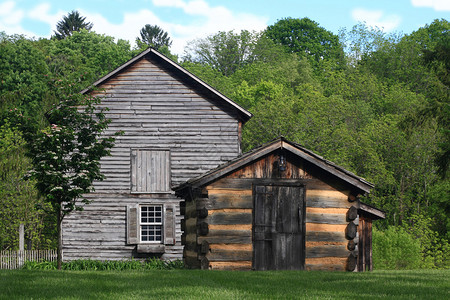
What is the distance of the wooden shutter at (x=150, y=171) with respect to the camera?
1173 inches

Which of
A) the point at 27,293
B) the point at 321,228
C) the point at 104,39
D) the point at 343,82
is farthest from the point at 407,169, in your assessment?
the point at 27,293

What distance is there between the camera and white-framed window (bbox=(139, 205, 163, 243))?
97.6 feet

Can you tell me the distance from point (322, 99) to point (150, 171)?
24.0m

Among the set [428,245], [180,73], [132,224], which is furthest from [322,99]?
[132,224]

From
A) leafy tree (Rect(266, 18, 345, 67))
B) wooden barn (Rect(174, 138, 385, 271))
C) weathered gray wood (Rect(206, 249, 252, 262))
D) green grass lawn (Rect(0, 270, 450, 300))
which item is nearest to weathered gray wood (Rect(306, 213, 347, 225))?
wooden barn (Rect(174, 138, 385, 271))

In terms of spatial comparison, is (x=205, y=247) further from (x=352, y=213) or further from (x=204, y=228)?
(x=352, y=213)

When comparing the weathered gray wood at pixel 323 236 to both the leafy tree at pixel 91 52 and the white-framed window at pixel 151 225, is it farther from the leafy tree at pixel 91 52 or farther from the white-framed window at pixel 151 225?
the leafy tree at pixel 91 52

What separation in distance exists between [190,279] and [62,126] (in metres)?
10.6

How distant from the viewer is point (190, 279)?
1501cm

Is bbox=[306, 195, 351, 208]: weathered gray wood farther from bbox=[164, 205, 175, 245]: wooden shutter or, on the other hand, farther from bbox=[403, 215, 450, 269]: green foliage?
bbox=[403, 215, 450, 269]: green foliage

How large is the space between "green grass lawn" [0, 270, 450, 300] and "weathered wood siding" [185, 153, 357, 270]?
5.19m

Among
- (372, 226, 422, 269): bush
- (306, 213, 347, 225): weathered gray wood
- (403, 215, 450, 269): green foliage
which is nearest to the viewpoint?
(306, 213, 347, 225): weathered gray wood

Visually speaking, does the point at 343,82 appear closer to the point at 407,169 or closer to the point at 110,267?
the point at 407,169

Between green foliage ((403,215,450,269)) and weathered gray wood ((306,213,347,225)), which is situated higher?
weathered gray wood ((306,213,347,225))
